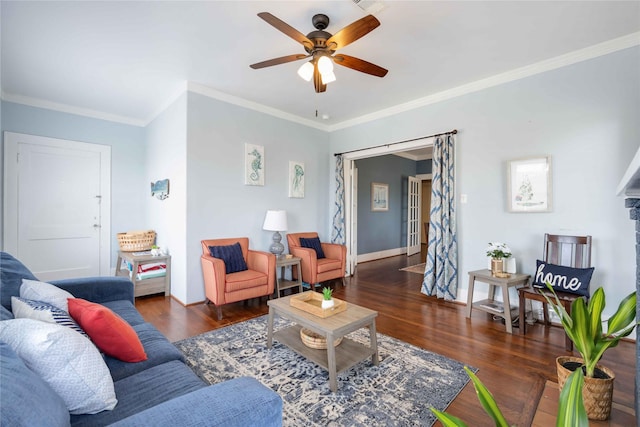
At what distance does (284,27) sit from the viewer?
6.64 feet

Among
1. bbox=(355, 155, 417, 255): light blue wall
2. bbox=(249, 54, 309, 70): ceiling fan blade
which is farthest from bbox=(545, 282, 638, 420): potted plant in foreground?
bbox=(355, 155, 417, 255): light blue wall

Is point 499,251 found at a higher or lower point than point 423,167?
lower

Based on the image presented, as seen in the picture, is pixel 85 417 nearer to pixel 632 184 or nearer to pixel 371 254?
pixel 632 184

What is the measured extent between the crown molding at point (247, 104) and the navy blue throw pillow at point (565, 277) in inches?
151

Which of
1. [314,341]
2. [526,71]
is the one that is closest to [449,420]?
[314,341]

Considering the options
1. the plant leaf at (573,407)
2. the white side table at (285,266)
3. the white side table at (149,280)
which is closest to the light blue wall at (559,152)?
the white side table at (285,266)

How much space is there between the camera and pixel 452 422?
31.9 inches

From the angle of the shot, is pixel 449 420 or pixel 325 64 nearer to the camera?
pixel 449 420

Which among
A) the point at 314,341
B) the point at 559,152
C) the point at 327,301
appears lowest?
the point at 314,341

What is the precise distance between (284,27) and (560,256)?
3294mm

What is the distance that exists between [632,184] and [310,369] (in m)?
2.11

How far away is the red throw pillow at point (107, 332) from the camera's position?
1.37 meters

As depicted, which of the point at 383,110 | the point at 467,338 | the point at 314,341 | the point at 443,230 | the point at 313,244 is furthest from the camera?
the point at 313,244

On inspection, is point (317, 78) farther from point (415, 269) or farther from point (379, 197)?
point (379, 197)
